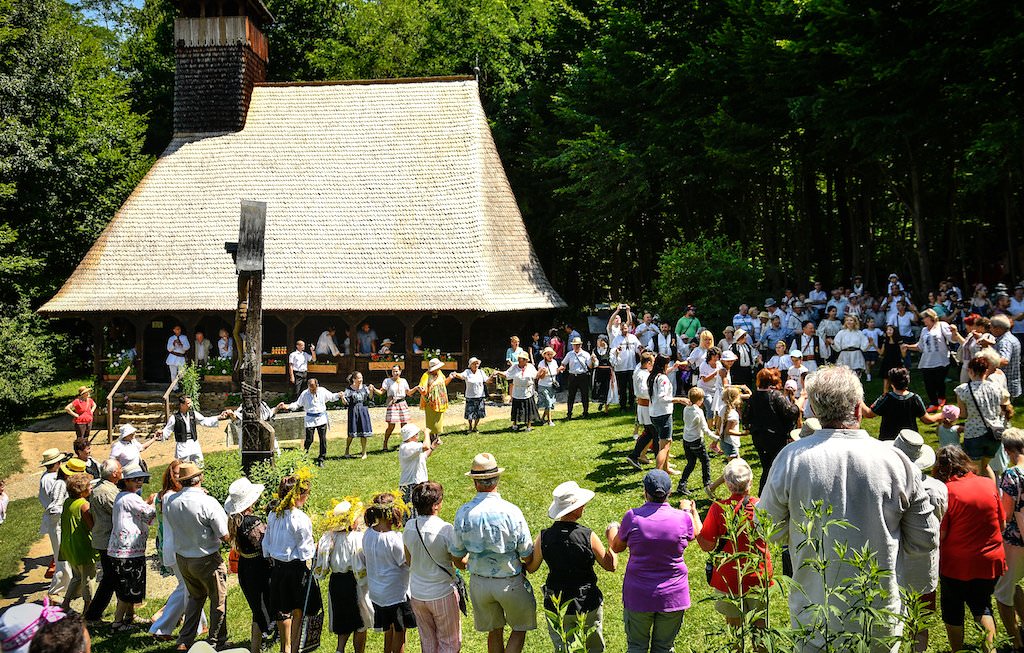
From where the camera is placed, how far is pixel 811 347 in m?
14.3

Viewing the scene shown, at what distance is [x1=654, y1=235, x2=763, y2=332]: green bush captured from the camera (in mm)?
21000

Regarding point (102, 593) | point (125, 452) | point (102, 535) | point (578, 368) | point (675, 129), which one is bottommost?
point (102, 593)

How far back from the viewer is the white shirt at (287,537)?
7.06 meters

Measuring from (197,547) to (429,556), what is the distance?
267 centimetres

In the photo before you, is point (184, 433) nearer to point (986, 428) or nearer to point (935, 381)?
point (986, 428)

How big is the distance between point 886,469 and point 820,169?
24.8 metres

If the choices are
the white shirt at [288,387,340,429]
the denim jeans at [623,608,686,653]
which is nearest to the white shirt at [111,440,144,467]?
the white shirt at [288,387,340,429]

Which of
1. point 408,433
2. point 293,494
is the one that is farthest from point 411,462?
point 293,494

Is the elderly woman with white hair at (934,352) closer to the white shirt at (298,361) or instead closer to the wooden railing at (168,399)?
the white shirt at (298,361)

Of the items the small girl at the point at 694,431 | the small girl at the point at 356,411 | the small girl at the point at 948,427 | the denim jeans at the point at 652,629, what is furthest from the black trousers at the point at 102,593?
the small girl at the point at 948,427

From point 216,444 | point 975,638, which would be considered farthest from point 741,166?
point 975,638

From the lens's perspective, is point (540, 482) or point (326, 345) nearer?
point (540, 482)

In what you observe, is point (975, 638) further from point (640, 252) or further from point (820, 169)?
point (640, 252)

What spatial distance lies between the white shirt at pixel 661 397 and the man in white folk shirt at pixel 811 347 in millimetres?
3490
